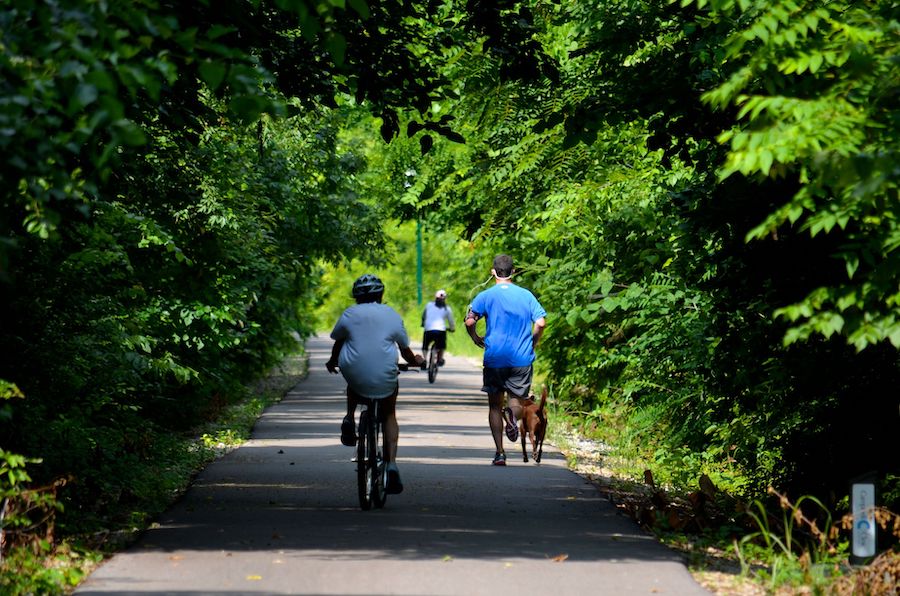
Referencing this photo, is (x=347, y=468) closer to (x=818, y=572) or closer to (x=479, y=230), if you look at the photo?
(x=818, y=572)

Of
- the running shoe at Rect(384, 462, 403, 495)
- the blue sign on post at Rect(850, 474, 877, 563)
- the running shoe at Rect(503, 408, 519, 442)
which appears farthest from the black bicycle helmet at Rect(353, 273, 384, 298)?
the blue sign on post at Rect(850, 474, 877, 563)

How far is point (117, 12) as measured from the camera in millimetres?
6117

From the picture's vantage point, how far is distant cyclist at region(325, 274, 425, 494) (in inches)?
429

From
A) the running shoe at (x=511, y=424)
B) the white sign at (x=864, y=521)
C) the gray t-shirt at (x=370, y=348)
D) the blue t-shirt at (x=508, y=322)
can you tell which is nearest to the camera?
the white sign at (x=864, y=521)

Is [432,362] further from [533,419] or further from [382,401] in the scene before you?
[382,401]

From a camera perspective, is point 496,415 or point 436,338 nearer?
point 496,415

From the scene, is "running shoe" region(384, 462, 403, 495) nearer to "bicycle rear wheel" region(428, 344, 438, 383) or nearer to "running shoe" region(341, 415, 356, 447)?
"running shoe" region(341, 415, 356, 447)

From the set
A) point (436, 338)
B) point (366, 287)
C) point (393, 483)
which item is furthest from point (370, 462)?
point (436, 338)

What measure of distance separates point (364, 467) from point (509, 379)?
3516mm

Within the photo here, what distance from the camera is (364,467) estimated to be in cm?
1074

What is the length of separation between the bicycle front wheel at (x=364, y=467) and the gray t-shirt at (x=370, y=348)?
8.8 inches

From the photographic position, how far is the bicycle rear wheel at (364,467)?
35.0ft

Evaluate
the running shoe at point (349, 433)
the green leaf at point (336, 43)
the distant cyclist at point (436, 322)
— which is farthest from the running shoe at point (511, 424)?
the distant cyclist at point (436, 322)

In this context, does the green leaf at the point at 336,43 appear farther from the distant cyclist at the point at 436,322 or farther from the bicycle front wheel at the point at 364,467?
the distant cyclist at the point at 436,322
